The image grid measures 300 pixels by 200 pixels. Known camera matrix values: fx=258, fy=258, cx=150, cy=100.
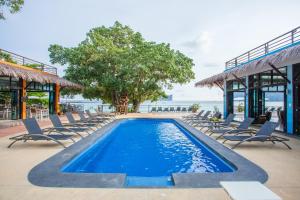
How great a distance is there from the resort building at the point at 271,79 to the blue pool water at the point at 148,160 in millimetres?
3719

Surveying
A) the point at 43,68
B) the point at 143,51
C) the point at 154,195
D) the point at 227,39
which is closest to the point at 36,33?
the point at 43,68

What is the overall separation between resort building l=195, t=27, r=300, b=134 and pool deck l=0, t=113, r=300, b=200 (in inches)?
130

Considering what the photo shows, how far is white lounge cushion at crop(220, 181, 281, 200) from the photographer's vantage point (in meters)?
2.22

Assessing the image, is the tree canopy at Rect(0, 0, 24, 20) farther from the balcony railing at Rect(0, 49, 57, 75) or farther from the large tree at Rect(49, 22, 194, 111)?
the large tree at Rect(49, 22, 194, 111)

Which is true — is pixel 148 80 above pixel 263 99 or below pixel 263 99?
above

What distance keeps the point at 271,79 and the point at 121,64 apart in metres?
11.6

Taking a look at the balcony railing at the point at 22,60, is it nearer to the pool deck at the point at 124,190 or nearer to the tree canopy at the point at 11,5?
the tree canopy at the point at 11,5

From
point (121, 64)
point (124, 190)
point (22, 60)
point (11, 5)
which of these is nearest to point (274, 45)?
point (124, 190)

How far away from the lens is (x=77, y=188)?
3676mm

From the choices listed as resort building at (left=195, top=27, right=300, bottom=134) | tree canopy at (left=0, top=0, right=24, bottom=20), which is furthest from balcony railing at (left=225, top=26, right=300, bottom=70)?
tree canopy at (left=0, top=0, right=24, bottom=20)

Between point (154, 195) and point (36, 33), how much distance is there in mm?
18806

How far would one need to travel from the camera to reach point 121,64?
788 inches

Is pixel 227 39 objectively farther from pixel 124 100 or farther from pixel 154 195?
pixel 154 195

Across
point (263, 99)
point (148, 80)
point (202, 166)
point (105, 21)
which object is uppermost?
point (105, 21)
